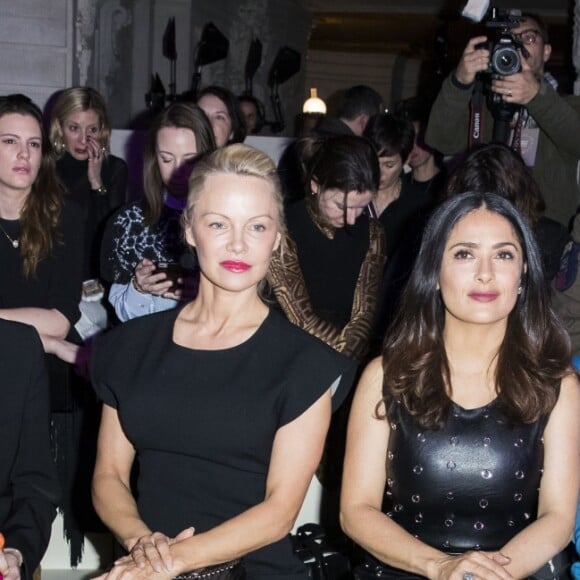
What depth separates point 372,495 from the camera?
238 centimetres

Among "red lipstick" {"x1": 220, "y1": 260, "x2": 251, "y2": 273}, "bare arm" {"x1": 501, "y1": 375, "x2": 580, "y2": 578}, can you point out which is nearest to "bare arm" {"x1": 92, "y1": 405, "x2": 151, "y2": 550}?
"red lipstick" {"x1": 220, "y1": 260, "x2": 251, "y2": 273}

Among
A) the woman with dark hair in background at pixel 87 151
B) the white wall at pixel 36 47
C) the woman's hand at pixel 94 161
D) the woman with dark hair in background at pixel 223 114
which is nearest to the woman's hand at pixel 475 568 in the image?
the woman with dark hair in background at pixel 223 114

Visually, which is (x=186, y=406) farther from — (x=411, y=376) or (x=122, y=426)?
(x=411, y=376)

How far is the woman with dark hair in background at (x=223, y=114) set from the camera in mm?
4396

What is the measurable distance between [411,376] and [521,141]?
69.1 inches

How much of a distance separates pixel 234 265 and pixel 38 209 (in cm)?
147

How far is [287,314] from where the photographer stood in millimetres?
3361

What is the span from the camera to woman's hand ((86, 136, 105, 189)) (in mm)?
4699

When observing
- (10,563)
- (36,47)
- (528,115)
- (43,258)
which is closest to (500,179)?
(528,115)

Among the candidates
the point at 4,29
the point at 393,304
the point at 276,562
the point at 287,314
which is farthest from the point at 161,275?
the point at 4,29

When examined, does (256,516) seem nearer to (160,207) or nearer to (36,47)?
(160,207)

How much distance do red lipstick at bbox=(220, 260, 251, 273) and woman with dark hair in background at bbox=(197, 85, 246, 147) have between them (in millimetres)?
2161

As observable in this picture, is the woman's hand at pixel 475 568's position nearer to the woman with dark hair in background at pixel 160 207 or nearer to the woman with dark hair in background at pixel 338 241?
the woman with dark hair in background at pixel 338 241

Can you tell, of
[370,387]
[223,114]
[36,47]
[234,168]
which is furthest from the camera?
[36,47]
